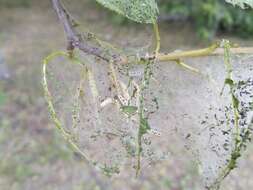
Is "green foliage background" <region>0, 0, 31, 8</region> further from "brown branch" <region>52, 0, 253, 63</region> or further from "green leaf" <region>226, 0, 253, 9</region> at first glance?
"green leaf" <region>226, 0, 253, 9</region>

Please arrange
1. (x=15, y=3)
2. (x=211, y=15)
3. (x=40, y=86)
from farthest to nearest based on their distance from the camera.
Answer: (x=15, y=3)
(x=211, y=15)
(x=40, y=86)

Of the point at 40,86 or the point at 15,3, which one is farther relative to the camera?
the point at 15,3

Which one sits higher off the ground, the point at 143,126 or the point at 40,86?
the point at 143,126

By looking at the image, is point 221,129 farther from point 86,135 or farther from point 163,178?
point 163,178

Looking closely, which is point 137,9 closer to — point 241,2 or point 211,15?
point 241,2

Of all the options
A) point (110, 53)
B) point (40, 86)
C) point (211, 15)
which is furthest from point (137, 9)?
point (211, 15)

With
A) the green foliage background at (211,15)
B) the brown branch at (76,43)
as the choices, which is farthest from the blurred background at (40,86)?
the brown branch at (76,43)

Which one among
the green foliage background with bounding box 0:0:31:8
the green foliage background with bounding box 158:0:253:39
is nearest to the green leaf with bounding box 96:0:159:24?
the green foliage background with bounding box 158:0:253:39
